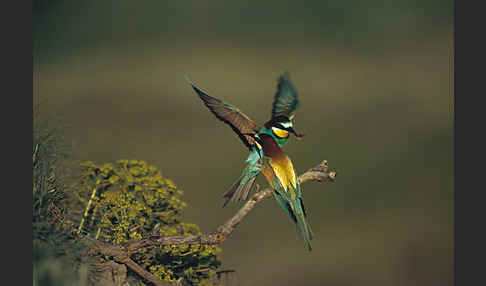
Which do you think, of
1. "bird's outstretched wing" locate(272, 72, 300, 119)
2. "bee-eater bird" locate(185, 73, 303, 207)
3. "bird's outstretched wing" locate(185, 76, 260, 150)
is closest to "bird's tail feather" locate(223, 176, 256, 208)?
"bee-eater bird" locate(185, 73, 303, 207)

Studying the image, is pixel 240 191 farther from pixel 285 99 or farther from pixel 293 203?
pixel 285 99

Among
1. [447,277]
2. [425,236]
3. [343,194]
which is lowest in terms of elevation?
[447,277]

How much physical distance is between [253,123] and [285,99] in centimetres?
14

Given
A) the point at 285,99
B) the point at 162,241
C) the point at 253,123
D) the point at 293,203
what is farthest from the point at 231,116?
the point at 162,241

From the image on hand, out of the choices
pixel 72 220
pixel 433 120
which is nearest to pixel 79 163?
pixel 72 220

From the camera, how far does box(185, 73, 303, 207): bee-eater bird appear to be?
1.82 m

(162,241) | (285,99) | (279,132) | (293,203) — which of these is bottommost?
(162,241)

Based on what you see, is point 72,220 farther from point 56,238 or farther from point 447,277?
point 447,277

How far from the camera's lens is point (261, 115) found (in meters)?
2.55

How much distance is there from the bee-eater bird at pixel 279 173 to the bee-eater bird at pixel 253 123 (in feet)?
0.05

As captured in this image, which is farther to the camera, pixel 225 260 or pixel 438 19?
pixel 438 19

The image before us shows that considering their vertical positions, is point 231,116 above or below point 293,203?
above

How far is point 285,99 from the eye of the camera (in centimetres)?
182

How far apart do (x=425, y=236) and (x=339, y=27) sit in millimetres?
1054
